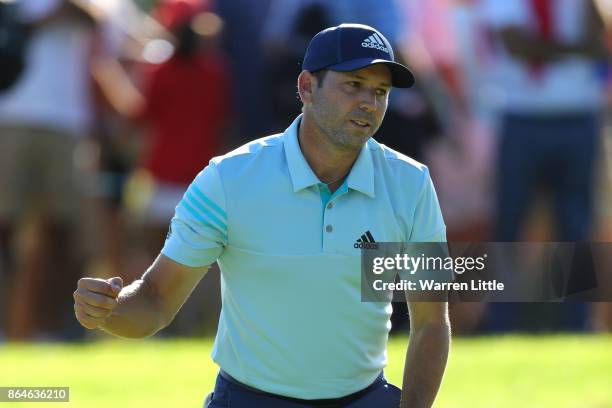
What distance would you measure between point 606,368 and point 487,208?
3.22 m

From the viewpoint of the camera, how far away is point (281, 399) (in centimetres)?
511

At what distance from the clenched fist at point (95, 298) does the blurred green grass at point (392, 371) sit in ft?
9.46

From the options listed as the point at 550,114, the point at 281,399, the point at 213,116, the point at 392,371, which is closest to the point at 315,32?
the point at 213,116

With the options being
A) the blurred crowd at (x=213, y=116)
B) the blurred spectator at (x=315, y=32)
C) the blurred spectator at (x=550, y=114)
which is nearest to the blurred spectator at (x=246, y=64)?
the blurred crowd at (x=213, y=116)

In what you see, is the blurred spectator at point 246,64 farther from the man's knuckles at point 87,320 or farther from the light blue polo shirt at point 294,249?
the man's knuckles at point 87,320

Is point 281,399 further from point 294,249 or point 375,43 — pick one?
point 375,43

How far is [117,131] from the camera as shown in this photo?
38.4 ft

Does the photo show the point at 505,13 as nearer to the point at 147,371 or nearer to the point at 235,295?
the point at 147,371

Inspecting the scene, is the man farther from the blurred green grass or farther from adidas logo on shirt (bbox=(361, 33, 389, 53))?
the blurred green grass

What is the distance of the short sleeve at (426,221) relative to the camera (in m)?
5.16

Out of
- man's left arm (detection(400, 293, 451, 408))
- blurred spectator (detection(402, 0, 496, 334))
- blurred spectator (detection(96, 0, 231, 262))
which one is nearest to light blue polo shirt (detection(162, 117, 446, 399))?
man's left arm (detection(400, 293, 451, 408))

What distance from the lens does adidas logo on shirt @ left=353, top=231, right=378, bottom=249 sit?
506 centimetres

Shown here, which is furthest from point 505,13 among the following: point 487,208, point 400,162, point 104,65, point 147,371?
point 400,162

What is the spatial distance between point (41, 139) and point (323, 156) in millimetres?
5789
